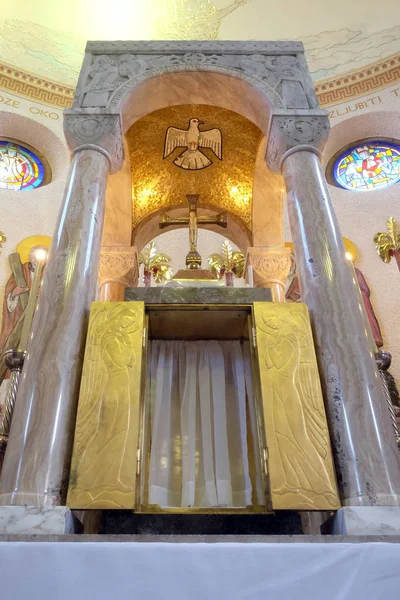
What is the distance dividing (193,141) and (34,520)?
180 inches

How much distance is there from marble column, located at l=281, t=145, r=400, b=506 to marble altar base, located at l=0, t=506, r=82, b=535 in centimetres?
149

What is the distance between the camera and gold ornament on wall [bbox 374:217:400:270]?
8281 millimetres

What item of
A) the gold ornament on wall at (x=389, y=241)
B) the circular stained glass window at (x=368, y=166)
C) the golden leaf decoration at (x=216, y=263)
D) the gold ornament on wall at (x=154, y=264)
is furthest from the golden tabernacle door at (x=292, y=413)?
the circular stained glass window at (x=368, y=166)

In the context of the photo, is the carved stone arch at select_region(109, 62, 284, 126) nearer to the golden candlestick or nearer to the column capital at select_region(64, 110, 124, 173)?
the column capital at select_region(64, 110, 124, 173)

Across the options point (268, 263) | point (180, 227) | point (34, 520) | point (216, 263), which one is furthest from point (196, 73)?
point (34, 520)

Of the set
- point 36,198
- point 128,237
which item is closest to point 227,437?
point 128,237

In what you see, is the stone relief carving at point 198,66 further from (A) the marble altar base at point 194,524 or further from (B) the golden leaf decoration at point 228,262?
(A) the marble altar base at point 194,524

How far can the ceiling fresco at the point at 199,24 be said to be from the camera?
1077 cm

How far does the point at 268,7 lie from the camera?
1157 cm

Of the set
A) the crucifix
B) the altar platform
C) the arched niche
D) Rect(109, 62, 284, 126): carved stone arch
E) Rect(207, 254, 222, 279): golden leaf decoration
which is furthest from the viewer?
Rect(207, 254, 222, 279): golden leaf decoration

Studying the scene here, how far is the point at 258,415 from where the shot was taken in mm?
3270

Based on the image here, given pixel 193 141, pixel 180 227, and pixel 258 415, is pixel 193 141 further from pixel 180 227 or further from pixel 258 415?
pixel 258 415

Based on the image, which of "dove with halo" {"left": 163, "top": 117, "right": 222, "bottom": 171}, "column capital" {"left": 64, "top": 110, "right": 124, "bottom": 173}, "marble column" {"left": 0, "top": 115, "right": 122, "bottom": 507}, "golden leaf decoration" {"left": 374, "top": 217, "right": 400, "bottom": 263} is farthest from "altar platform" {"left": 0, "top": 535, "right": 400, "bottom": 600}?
"golden leaf decoration" {"left": 374, "top": 217, "right": 400, "bottom": 263}

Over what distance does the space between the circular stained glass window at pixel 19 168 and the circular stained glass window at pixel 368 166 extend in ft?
19.4
